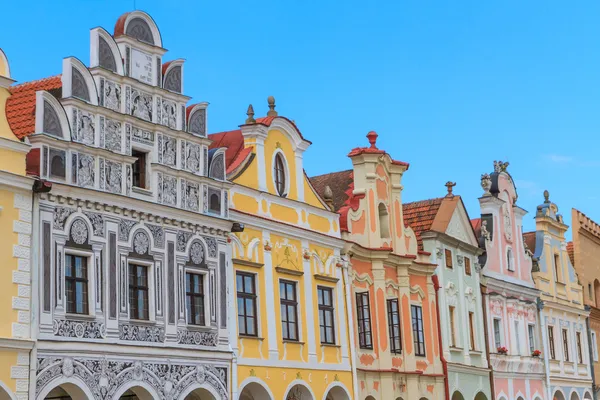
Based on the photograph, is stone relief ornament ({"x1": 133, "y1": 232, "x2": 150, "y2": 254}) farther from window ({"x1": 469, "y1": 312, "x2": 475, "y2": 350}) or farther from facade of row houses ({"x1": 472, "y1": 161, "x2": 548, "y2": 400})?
facade of row houses ({"x1": 472, "y1": 161, "x2": 548, "y2": 400})

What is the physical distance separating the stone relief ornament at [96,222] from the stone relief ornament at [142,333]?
2180mm

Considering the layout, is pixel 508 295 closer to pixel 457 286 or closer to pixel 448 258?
pixel 457 286

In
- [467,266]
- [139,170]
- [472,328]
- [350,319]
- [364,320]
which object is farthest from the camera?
[467,266]

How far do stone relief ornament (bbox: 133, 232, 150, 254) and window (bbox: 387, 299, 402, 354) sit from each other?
1274cm

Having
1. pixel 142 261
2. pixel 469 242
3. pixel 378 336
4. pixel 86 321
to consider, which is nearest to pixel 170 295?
pixel 142 261

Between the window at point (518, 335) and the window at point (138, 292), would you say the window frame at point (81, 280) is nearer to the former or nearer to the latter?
the window at point (138, 292)

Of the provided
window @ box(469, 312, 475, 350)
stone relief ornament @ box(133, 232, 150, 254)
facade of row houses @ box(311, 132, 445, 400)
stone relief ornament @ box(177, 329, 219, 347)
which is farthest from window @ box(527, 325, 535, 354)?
stone relief ornament @ box(133, 232, 150, 254)

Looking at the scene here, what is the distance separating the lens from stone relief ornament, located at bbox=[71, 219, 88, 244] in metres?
25.1

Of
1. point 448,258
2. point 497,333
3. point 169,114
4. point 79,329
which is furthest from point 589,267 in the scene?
point 79,329

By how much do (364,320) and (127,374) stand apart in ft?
39.9

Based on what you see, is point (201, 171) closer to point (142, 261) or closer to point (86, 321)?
point (142, 261)

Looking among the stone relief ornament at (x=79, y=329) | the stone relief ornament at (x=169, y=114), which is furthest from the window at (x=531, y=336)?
the stone relief ornament at (x=79, y=329)

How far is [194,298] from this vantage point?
28875 millimetres

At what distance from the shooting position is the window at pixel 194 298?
93.9 feet
